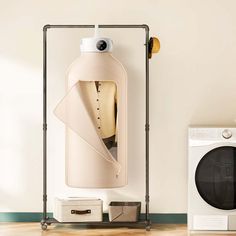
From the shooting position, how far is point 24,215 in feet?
16.0

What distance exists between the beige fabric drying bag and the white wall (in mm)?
321

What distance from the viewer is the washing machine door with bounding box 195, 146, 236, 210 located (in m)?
4.59

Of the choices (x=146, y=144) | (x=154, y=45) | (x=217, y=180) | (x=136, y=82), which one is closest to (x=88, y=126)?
(x=146, y=144)

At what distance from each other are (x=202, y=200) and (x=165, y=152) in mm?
476

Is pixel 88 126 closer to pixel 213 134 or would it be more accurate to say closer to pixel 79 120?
pixel 79 120

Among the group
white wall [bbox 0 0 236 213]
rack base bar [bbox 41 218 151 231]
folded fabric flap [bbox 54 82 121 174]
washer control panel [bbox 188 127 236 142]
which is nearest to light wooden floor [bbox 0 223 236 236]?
rack base bar [bbox 41 218 151 231]

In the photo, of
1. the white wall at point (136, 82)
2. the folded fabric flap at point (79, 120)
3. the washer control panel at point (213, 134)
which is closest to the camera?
the folded fabric flap at point (79, 120)

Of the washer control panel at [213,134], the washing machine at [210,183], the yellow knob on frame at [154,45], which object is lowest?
the washing machine at [210,183]

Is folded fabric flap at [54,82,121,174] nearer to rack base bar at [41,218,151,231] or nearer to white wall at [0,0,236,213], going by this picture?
white wall at [0,0,236,213]

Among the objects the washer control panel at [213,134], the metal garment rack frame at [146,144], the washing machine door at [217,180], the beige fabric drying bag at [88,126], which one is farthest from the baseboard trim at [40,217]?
the washer control panel at [213,134]

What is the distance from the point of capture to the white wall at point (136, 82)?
4777 mm

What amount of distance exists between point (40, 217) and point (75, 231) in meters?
0.38

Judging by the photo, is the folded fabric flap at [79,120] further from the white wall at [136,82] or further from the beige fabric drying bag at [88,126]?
the white wall at [136,82]

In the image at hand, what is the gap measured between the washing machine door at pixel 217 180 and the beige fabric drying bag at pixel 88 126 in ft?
1.89
